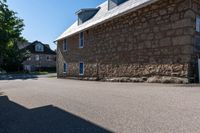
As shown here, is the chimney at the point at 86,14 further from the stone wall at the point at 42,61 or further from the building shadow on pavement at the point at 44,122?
the stone wall at the point at 42,61

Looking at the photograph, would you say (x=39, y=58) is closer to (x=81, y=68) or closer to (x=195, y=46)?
(x=81, y=68)

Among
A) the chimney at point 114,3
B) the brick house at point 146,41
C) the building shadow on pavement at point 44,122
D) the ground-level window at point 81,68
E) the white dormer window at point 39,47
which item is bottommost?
the building shadow on pavement at point 44,122

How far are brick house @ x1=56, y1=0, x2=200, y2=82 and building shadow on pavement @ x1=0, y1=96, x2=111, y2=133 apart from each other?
24.4ft

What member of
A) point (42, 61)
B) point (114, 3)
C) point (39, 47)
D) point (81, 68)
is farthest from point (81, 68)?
point (39, 47)

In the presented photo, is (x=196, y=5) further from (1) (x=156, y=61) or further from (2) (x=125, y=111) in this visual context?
(2) (x=125, y=111)

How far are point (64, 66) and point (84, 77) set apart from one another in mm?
5675

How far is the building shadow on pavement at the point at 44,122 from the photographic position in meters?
4.58

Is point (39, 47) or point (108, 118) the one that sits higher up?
point (39, 47)

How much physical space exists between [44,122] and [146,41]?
9.47 metres

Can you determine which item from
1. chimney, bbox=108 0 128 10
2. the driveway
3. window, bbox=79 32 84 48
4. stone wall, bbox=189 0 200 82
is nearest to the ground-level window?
window, bbox=79 32 84 48

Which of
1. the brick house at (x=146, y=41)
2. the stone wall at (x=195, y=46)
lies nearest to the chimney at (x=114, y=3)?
the brick house at (x=146, y=41)

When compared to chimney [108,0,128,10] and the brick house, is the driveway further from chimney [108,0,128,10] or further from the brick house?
chimney [108,0,128,10]

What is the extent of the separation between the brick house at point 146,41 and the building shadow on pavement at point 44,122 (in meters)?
7.44

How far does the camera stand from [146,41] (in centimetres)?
1334
